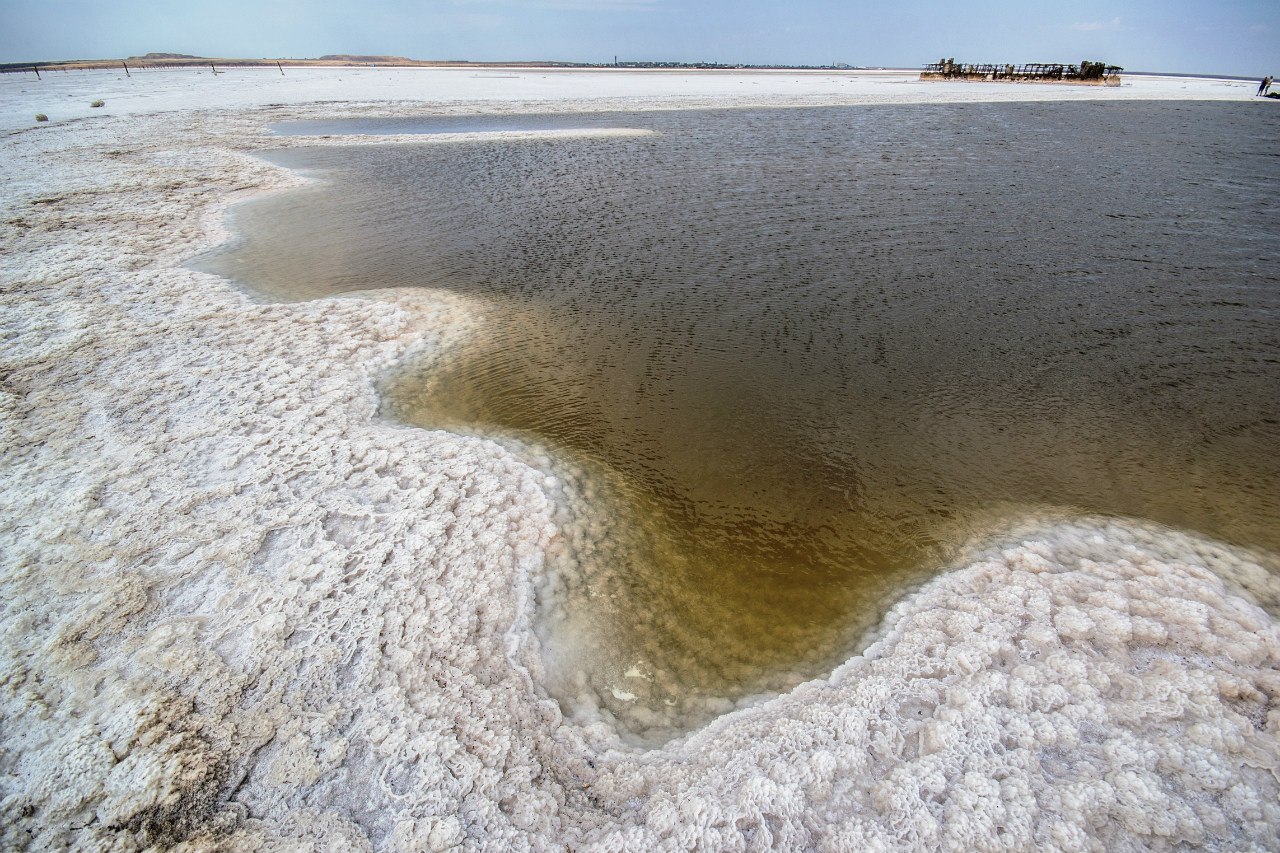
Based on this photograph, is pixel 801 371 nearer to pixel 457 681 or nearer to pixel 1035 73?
pixel 457 681

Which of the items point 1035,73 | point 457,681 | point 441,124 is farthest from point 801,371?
point 1035,73

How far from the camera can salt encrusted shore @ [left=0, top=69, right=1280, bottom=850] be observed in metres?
2.96

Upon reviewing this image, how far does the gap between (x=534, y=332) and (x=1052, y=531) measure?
6.60 meters

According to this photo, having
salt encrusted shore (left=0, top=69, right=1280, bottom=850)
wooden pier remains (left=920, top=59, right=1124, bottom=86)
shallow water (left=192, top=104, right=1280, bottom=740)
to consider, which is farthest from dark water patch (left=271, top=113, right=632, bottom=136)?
wooden pier remains (left=920, top=59, right=1124, bottom=86)

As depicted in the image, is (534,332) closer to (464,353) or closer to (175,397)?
(464,353)

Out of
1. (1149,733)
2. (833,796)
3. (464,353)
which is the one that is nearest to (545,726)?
(833,796)

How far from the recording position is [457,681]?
12.2 feet

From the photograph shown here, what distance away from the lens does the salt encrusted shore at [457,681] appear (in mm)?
2959

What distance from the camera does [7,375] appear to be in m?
6.95

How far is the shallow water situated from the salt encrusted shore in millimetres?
423

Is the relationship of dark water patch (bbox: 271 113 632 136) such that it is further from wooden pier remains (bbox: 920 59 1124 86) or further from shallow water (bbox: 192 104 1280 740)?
wooden pier remains (bbox: 920 59 1124 86)

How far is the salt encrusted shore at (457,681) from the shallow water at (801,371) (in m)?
0.42

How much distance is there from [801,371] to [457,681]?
543 cm

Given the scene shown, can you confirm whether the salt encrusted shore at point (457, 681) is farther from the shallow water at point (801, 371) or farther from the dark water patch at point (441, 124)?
the dark water patch at point (441, 124)
